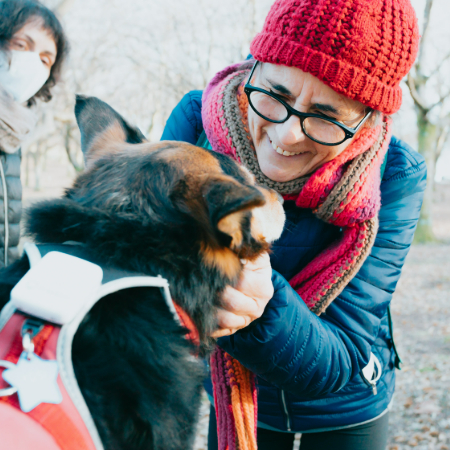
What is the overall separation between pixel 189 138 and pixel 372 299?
4.40 ft

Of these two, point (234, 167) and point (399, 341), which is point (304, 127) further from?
point (399, 341)

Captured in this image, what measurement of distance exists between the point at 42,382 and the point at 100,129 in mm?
1363

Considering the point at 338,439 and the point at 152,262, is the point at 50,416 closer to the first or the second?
the point at 152,262

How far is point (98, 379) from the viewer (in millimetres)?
1258

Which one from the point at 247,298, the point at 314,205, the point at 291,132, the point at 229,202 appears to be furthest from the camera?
the point at 314,205

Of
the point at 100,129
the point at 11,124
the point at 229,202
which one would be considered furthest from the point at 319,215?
the point at 11,124

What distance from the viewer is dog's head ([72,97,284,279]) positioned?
1.43m

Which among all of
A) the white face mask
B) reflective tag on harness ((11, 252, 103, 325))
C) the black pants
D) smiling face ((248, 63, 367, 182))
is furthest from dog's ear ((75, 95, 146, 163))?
the black pants

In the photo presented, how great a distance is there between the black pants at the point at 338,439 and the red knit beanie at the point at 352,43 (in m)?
1.69

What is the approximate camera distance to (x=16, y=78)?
302cm

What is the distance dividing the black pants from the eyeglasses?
1.53 meters

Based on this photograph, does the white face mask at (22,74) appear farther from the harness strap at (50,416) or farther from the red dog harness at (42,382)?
the harness strap at (50,416)

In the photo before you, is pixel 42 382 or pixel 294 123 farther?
pixel 294 123

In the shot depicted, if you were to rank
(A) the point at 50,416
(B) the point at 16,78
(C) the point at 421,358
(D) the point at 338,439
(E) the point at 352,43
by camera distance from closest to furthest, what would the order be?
(A) the point at 50,416 < (E) the point at 352,43 < (D) the point at 338,439 < (B) the point at 16,78 < (C) the point at 421,358
